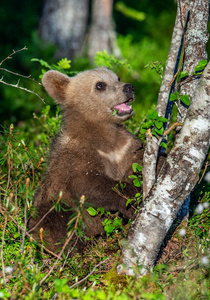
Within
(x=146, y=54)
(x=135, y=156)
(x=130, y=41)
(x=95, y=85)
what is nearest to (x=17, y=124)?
(x=95, y=85)

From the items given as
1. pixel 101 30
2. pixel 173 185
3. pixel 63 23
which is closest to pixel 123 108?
pixel 173 185

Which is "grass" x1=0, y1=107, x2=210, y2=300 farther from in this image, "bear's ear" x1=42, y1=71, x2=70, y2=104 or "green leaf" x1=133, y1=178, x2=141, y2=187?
"bear's ear" x1=42, y1=71, x2=70, y2=104

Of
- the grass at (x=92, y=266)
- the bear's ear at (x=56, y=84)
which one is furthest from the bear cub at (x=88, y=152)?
the grass at (x=92, y=266)

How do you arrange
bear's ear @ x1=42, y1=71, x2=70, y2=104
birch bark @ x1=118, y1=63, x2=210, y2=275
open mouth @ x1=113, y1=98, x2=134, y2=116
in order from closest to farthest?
birch bark @ x1=118, y1=63, x2=210, y2=275 → open mouth @ x1=113, y1=98, x2=134, y2=116 → bear's ear @ x1=42, y1=71, x2=70, y2=104

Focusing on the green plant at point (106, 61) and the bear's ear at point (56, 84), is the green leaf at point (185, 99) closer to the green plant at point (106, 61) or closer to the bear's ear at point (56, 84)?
the bear's ear at point (56, 84)

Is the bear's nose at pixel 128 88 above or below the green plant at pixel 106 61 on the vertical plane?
above

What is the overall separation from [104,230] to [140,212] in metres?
0.96

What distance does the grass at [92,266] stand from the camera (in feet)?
10.9

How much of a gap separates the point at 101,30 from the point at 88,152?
7.86 meters

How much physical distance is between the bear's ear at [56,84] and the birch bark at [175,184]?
6.65 ft

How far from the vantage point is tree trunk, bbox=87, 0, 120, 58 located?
11.9 m

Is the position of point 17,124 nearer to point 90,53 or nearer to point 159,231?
point 90,53

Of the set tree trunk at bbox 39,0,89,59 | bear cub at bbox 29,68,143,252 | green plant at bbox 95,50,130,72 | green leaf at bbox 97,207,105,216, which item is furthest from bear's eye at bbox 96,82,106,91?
tree trunk at bbox 39,0,89,59

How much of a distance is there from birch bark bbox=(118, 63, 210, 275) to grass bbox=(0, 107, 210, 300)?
0.16 metres
